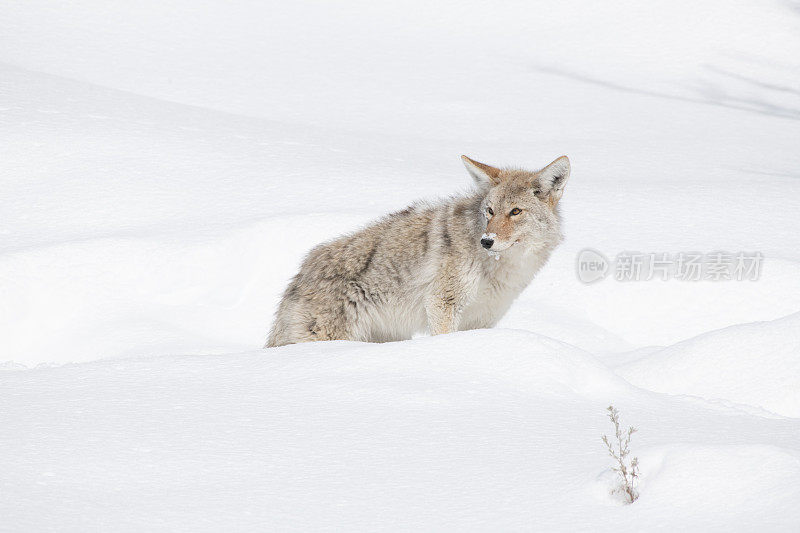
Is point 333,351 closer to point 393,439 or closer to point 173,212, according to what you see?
point 393,439

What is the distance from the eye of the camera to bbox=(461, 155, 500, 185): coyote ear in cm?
557

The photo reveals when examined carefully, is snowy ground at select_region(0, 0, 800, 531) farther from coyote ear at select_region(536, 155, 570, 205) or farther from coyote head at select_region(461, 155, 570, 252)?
coyote ear at select_region(536, 155, 570, 205)

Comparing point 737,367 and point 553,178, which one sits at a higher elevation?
point 553,178

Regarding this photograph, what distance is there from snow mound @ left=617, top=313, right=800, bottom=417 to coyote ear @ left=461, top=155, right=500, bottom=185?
4.97ft

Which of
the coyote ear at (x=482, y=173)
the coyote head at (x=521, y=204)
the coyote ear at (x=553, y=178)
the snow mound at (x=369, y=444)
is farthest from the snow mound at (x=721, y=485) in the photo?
the coyote ear at (x=482, y=173)

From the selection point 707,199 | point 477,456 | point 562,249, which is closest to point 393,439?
point 477,456

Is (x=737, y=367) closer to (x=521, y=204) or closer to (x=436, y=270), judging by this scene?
(x=521, y=204)

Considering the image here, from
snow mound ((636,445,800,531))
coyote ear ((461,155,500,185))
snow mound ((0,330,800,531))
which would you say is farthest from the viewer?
coyote ear ((461,155,500,185))

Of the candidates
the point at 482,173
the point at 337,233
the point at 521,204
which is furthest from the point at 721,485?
the point at 337,233

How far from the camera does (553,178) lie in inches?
217

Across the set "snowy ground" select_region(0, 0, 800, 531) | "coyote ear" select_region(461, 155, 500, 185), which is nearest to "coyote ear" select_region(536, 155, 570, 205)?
"coyote ear" select_region(461, 155, 500, 185)

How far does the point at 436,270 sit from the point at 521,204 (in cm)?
70

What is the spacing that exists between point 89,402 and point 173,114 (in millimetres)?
7737

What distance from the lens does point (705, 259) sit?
714 cm
